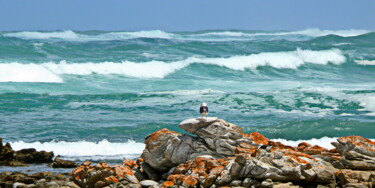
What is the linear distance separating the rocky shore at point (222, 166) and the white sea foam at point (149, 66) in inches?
871

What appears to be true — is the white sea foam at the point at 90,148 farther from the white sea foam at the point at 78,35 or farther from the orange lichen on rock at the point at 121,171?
the white sea foam at the point at 78,35

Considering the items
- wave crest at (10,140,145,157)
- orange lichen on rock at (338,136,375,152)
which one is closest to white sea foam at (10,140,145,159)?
wave crest at (10,140,145,157)

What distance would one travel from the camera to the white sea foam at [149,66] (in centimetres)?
3469

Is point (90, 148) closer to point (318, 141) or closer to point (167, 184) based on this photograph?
point (318, 141)

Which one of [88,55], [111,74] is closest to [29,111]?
[111,74]

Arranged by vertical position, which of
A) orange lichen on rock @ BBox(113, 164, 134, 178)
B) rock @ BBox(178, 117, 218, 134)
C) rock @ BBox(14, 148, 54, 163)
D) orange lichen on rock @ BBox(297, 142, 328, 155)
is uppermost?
rock @ BBox(178, 117, 218, 134)

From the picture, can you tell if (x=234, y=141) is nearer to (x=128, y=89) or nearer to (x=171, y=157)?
(x=171, y=157)

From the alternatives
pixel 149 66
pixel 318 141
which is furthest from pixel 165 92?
pixel 318 141

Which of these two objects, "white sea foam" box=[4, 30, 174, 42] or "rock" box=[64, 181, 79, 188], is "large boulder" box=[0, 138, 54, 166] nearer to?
"rock" box=[64, 181, 79, 188]

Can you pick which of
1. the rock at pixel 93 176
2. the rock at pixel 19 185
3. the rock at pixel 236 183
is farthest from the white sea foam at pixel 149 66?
the rock at pixel 236 183

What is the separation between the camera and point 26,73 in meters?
34.7

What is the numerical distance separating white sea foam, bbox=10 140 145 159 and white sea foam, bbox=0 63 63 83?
16284 mm

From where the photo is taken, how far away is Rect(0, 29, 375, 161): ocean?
19.5 meters

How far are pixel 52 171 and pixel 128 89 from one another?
692 inches
